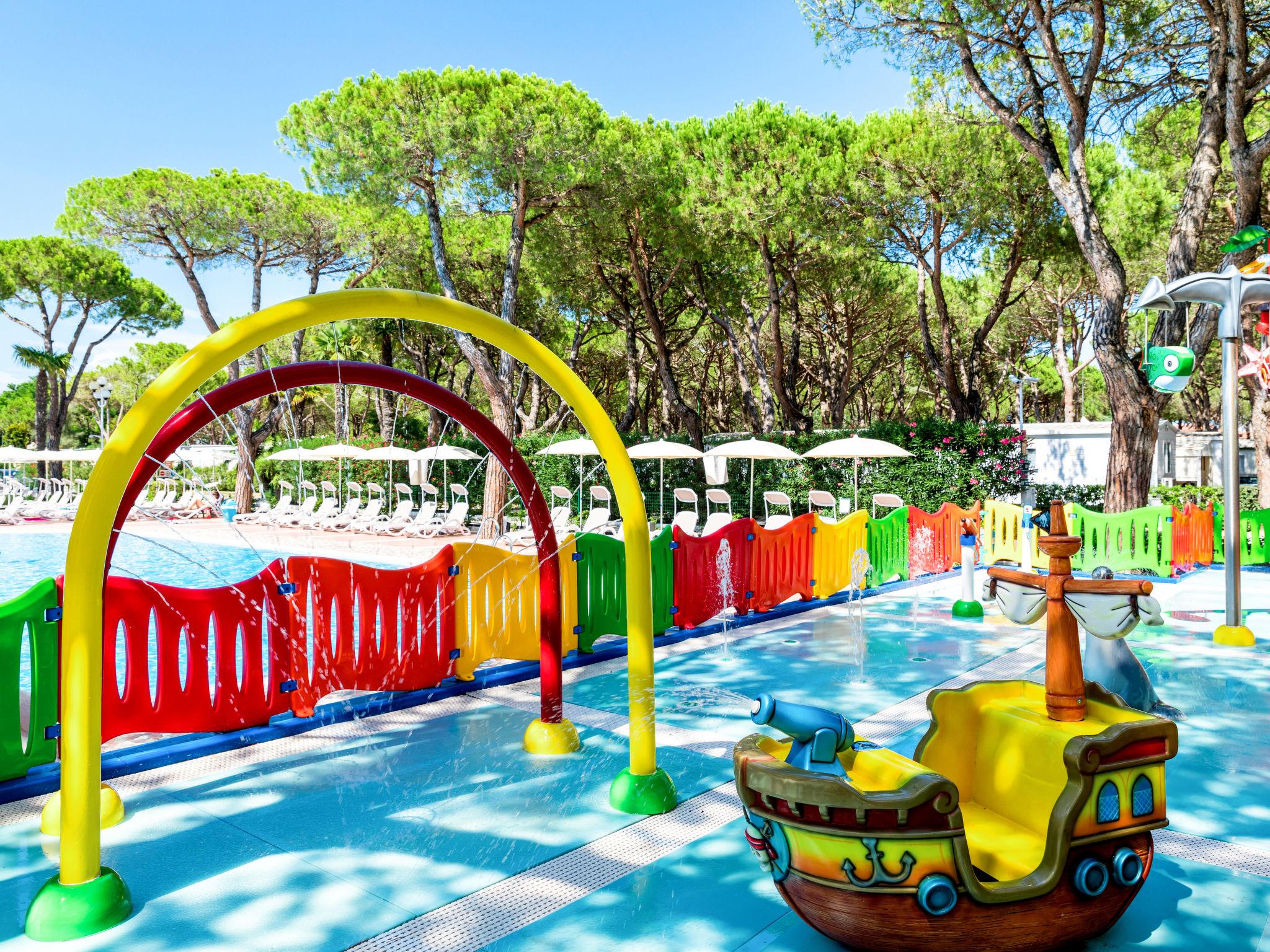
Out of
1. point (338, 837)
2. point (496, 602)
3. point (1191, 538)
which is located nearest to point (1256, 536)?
point (1191, 538)

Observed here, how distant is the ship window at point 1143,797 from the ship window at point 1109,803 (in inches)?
3.3

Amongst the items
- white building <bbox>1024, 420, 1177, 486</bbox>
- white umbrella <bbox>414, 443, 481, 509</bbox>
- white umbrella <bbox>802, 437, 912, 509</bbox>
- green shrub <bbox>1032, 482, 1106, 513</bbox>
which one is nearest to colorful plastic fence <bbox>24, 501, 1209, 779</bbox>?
white umbrella <bbox>802, 437, 912, 509</bbox>

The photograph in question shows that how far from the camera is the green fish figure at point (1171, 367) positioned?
8367 mm

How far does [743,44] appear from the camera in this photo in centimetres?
1781

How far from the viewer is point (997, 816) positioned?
10.7 ft

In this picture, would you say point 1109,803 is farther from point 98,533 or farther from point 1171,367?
point 1171,367

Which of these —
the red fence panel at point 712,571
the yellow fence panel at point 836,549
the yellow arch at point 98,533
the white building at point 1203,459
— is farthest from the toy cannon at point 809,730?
the white building at point 1203,459

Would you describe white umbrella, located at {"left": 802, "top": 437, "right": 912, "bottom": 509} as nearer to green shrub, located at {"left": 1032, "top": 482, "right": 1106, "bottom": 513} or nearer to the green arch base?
green shrub, located at {"left": 1032, "top": 482, "right": 1106, "bottom": 513}

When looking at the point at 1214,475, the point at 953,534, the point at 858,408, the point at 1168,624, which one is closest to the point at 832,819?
the point at 1168,624

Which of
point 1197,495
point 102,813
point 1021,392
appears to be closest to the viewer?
point 102,813

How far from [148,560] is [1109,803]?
18652 mm

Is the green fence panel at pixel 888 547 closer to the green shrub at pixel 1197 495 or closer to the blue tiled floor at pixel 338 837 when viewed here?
the blue tiled floor at pixel 338 837

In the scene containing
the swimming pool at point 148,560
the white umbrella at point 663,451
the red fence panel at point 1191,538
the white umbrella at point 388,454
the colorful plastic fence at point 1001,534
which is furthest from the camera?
the white umbrella at point 388,454

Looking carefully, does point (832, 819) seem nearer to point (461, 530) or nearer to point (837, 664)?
point (837, 664)
